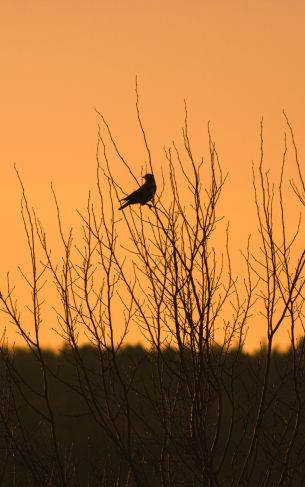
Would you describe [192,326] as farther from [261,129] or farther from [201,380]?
[261,129]

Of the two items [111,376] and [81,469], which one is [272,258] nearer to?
[111,376]

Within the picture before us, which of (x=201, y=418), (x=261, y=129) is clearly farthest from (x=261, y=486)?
(x=261, y=129)

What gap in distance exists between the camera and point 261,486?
7301 mm

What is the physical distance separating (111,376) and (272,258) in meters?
1.59

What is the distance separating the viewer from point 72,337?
7.27 metres

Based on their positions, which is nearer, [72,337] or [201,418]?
[201,418]

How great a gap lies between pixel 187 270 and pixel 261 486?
1.72 metres

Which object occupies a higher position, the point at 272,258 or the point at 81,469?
the point at 81,469

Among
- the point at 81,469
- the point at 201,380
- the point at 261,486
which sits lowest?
the point at 261,486

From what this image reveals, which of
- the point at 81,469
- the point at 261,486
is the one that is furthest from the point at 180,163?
the point at 81,469

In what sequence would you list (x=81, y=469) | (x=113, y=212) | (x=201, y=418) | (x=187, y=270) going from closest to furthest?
(x=201, y=418) < (x=187, y=270) < (x=113, y=212) < (x=81, y=469)

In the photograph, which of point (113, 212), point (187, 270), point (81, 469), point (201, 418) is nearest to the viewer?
point (201, 418)

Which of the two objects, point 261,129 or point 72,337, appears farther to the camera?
point 261,129

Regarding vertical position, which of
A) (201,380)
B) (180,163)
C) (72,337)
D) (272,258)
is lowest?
(201,380)
